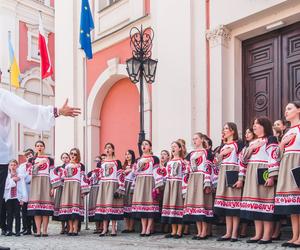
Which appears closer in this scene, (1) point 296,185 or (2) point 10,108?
(2) point 10,108

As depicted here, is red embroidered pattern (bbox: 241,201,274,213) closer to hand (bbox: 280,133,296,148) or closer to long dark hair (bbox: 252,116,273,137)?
hand (bbox: 280,133,296,148)

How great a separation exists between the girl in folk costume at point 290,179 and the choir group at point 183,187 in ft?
0.04

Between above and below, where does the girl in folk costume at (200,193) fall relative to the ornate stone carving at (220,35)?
below

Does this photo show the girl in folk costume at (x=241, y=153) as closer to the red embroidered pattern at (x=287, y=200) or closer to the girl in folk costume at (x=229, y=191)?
the girl in folk costume at (x=229, y=191)

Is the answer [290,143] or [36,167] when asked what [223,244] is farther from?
[36,167]

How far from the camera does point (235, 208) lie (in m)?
8.31

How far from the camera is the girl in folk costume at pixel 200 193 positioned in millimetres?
8812

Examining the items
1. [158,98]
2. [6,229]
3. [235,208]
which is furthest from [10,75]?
[235,208]

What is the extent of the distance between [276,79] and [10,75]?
1674 centimetres

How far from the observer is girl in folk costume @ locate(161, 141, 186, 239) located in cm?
929

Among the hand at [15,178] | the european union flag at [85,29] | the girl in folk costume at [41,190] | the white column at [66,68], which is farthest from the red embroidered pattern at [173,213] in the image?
the white column at [66,68]

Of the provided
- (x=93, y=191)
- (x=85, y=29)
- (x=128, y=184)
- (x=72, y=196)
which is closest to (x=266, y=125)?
(x=128, y=184)

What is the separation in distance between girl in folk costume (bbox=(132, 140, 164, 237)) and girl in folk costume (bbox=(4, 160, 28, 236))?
2.23 meters

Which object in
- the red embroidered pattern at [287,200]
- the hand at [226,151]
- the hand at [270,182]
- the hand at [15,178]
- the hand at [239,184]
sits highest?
the hand at [226,151]
